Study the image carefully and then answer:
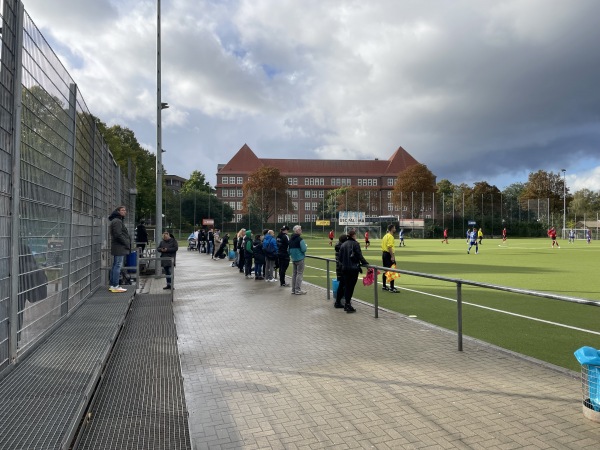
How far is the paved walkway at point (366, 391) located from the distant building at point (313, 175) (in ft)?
349

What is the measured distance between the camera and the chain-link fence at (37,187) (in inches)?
171

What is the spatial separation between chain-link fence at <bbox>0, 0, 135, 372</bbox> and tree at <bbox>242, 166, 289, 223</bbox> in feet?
217

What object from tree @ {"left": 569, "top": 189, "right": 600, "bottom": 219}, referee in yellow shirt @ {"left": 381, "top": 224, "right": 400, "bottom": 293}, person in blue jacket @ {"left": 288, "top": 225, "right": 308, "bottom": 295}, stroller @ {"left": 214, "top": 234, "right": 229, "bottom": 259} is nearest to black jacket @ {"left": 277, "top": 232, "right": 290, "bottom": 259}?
person in blue jacket @ {"left": 288, "top": 225, "right": 308, "bottom": 295}

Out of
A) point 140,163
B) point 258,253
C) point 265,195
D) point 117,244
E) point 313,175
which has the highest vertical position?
point 313,175

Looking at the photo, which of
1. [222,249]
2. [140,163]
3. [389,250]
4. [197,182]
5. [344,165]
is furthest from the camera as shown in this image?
[344,165]

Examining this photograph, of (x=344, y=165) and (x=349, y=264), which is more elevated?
(x=344, y=165)

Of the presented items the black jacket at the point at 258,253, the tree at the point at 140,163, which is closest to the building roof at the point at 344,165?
the tree at the point at 140,163

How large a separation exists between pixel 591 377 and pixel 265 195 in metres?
79.5

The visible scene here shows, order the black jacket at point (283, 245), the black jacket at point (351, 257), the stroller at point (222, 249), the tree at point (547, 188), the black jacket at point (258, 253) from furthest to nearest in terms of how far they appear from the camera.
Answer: the tree at point (547, 188)
the stroller at point (222, 249)
the black jacket at point (258, 253)
the black jacket at point (283, 245)
the black jacket at point (351, 257)

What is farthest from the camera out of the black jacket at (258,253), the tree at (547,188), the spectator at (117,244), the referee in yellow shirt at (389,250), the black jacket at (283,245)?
A: the tree at (547,188)

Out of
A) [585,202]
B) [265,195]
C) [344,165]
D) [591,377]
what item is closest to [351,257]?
[591,377]

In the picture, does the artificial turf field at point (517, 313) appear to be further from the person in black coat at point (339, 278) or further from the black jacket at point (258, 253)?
the black jacket at point (258, 253)

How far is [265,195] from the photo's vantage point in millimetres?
82750

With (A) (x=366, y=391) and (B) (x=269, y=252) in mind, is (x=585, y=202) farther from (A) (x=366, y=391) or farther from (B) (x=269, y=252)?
(A) (x=366, y=391)
